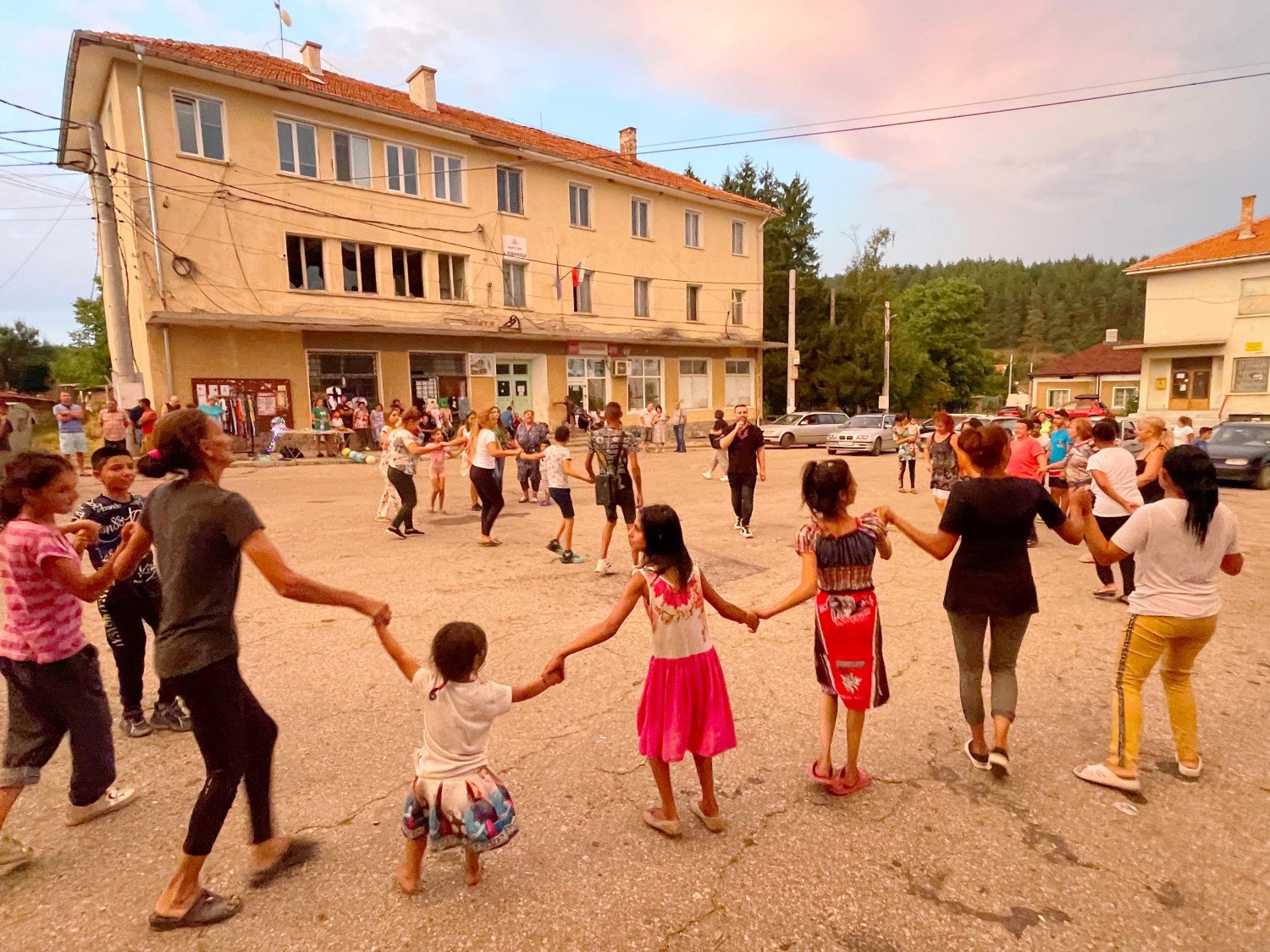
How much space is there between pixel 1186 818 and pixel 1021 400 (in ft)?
266

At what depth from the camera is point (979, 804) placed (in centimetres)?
322

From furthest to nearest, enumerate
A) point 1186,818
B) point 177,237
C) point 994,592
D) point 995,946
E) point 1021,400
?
point 1021,400, point 177,237, point 994,592, point 1186,818, point 995,946

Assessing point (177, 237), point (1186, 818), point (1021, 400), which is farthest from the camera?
point (1021, 400)

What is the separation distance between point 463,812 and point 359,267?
22227mm

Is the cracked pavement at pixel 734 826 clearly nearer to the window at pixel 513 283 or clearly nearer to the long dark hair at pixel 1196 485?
the long dark hair at pixel 1196 485

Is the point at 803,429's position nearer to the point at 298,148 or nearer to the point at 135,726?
the point at 298,148

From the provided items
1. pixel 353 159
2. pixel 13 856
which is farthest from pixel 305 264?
pixel 13 856

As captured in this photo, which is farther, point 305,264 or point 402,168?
point 402,168

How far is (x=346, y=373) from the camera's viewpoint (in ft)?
70.7

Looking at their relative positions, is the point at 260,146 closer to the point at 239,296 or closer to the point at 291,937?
the point at 239,296

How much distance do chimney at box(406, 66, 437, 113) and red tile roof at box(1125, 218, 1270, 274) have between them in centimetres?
3291

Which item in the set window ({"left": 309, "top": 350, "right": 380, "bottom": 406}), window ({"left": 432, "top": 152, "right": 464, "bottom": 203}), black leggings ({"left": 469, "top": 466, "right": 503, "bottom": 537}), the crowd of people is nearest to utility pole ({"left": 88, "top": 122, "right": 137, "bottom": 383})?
window ({"left": 309, "top": 350, "right": 380, "bottom": 406})

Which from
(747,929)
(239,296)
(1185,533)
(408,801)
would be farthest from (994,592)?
(239,296)

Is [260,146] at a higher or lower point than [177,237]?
higher
